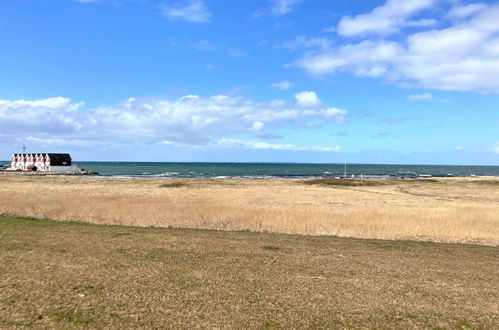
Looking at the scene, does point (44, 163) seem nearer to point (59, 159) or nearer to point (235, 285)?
point (59, 159)

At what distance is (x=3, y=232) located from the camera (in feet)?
50.0

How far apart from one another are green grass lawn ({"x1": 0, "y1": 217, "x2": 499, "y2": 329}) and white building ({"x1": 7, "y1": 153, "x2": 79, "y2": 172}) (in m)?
141

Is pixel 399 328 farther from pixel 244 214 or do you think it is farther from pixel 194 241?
pixel 244 214

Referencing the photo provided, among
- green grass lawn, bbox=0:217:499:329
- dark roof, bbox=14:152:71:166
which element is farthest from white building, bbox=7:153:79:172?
green grass lawn, bbox=0:217:499:329

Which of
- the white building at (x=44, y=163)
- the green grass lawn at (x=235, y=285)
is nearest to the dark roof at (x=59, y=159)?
the white building at (x=44, y=163)

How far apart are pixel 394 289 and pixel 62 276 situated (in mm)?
7819

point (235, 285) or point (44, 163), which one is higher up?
point (44, 163)

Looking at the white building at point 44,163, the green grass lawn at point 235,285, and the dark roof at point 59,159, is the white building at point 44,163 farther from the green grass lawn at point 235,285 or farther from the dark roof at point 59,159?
the green grass lawn at point 235,285

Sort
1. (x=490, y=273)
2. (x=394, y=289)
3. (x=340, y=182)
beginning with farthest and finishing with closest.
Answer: (x=340, y=182) < (x=490, y=273) < (x=394, y=289)

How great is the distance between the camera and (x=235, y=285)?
30.9 ft

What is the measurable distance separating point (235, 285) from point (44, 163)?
498 feet

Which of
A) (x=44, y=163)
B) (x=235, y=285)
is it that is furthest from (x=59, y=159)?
(x=235, y=285)

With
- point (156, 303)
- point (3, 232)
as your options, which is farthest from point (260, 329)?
point (3, 232)

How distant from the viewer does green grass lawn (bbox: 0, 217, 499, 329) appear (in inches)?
297
